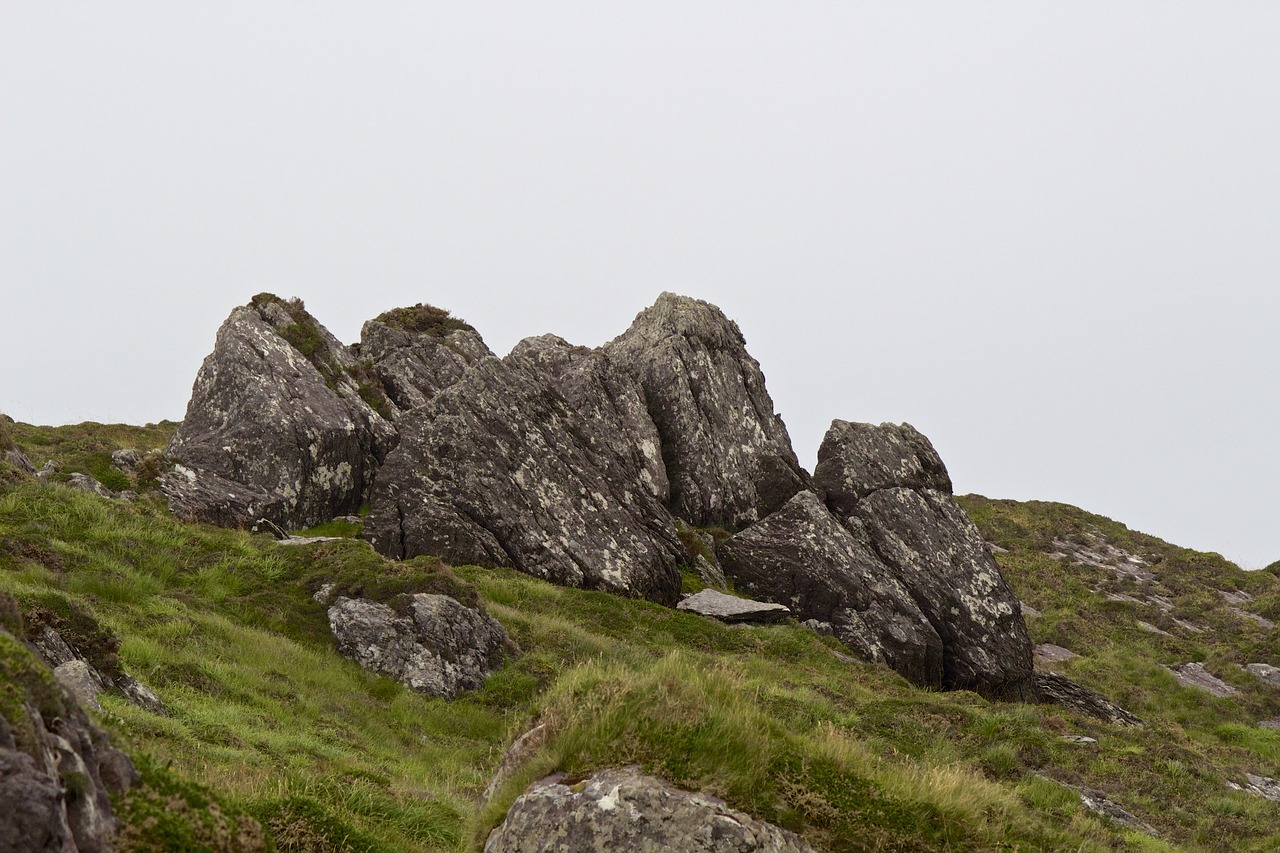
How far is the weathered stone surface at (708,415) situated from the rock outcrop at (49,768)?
3413cm

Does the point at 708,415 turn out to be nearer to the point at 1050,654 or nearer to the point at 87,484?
the point at 1050,654

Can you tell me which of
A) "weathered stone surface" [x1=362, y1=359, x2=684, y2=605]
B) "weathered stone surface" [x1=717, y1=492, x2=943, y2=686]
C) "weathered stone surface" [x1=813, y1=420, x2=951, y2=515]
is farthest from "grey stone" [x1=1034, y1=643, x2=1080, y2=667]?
"weathered stone surface" [x1=362, y1=359, x2=684, y2=605]


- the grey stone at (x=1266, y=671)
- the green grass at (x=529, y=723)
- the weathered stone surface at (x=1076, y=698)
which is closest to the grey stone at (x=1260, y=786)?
the green grass at (x=529, y=723)

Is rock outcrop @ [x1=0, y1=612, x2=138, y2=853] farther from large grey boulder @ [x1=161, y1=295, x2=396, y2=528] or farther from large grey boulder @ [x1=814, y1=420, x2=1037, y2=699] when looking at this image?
large grey boulder @ [x1=814, y1=420, x2=1037, y2=699]

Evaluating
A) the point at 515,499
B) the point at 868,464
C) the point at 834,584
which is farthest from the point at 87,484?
the point at 868,464

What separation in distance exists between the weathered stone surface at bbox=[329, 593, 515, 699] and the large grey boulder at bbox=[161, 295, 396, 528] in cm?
1004

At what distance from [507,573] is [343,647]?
916 centimetres

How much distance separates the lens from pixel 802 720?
19.0 metres

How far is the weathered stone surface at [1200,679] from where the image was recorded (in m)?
36.0

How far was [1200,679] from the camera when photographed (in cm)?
3741

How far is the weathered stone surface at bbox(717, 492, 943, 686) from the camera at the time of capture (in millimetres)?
31203

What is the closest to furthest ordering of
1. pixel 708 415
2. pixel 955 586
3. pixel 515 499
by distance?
pixel 515 499
pixel 955 586
pixel 708 415

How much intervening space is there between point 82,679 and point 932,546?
3021 cm

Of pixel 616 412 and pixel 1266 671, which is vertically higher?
pixel 616 412
